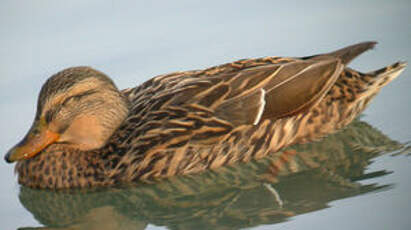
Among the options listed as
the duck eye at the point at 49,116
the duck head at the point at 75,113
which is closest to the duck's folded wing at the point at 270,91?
the duck head at the point at 75,113

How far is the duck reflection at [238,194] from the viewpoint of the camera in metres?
6.57

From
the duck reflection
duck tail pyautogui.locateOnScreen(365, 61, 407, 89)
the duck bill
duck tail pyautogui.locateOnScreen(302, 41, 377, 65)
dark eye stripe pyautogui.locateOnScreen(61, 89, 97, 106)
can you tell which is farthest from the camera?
duck tail pyautogui.locateOnScreen(365, 61, 407, 89)

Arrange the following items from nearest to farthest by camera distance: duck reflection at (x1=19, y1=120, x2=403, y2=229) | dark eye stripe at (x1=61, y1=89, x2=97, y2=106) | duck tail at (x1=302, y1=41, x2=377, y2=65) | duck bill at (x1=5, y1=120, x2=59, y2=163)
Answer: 1. duck reflection at (x1=19, y1=120, x2=403, y2=229)
2. duck bill at (x1=5, y1=120, x2=59, y2=163)
3. dark eye stripe at (x1=61, y1=89, x2=97, y2=106)
4. duck tail at (x1=302, y1=41, x2=377, y2=65)

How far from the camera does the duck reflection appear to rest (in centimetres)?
657

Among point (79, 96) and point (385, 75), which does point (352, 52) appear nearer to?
point (385, 75)

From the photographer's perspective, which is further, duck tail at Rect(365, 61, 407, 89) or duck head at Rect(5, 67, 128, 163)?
duck tail at Rect(365, 61, 407, 89)

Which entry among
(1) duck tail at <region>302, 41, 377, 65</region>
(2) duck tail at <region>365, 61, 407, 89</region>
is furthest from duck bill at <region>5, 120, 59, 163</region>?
(2) duck tail at <region>365, 61, 407, 89</region>

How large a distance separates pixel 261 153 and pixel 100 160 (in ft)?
5.22

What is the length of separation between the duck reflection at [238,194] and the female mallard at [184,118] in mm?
151

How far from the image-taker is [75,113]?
7.70 meters

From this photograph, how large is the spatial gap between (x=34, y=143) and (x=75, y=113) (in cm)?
50

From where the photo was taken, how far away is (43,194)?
304 inches

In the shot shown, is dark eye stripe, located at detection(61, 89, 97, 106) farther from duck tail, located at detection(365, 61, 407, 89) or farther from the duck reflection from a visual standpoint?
duck tail, located at detection(365, 61, 407, 89)

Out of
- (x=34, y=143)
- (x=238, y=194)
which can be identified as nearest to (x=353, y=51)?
(x=238, y=194)
